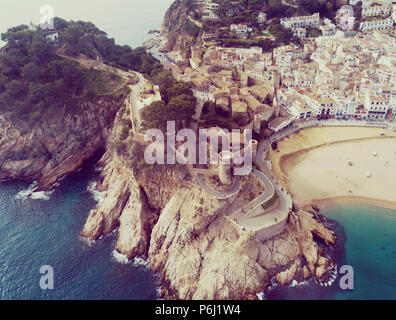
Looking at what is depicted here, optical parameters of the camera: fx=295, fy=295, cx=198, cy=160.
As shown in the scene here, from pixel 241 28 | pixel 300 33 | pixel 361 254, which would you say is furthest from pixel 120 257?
pixel 300 33

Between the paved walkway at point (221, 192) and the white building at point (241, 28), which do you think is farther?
the white building at point (241, 28)

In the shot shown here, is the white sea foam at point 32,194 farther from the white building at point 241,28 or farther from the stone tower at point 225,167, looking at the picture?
the white building at point 241,28

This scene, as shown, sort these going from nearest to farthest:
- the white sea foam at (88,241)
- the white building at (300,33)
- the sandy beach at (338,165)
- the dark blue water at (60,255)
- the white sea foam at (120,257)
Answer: the dark blue water at (60,255) → the white sea foam at (120,257) → the white sea foam at (88,241) → the sandy beach at (338,165) → the white building at (300,33)

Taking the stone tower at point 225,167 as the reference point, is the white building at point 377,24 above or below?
above

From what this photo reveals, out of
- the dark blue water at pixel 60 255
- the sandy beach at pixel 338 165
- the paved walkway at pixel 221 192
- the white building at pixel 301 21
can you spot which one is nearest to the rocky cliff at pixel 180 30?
the white building at pixel 301 21

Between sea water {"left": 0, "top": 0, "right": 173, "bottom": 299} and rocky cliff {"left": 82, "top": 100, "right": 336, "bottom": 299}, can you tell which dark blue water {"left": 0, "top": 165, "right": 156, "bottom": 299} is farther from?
rocky cliff {"left": 82, "top": 100, "right": 336, "bottom": 299}

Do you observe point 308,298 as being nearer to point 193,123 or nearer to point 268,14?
point 193,123
